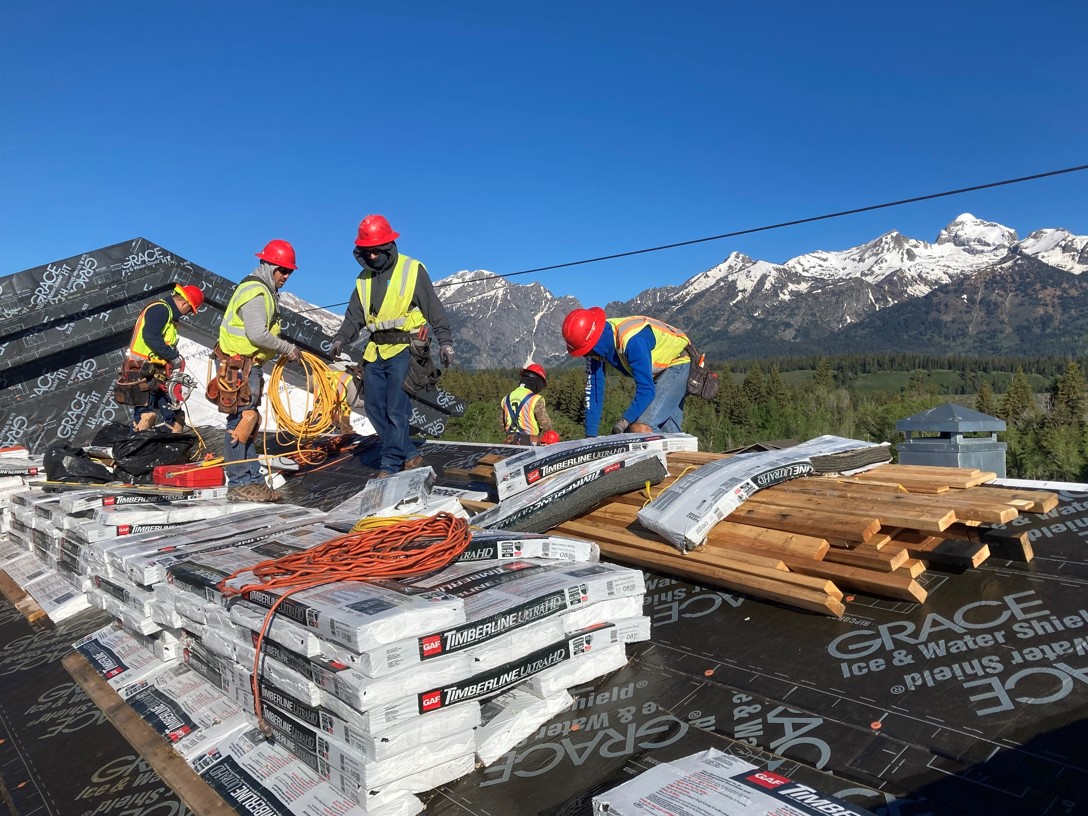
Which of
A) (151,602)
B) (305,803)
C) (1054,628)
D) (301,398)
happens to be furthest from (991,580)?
(301,398)

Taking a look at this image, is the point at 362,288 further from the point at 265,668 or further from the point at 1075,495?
the point at 1075,495

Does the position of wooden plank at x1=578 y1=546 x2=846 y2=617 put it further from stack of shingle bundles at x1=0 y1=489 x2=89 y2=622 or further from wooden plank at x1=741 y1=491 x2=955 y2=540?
stack of shingle bundles at x1=0 y1=489 x2=89 y2=622

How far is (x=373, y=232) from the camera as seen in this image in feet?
17.3

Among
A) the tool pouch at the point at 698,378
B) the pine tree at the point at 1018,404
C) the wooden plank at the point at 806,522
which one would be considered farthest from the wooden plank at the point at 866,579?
the pine tree at the point at 1018,404

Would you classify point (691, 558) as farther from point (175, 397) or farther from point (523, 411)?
point (175, 397)

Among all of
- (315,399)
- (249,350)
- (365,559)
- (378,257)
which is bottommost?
(365,559)

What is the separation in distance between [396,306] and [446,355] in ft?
1.77

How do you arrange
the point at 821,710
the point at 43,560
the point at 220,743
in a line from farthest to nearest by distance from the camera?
the point at 43,560
the point at 220,743
the point at 821,710

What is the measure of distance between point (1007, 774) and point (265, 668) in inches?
82.4

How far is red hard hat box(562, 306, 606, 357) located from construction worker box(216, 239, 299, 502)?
2416mm

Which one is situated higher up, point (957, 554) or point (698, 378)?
point (698, 378)

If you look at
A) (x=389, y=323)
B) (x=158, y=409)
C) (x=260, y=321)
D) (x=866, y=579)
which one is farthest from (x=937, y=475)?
(x=158, y=409)

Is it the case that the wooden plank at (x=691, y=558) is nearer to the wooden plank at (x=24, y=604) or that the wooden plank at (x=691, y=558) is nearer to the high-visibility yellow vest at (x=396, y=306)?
the high-visibility yellow vest at (x=396, y=306)

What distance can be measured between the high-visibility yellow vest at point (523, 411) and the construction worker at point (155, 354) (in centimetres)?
361
